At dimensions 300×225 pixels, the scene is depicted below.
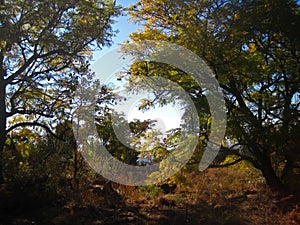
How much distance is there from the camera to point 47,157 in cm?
975

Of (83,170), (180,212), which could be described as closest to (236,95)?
(180,212)

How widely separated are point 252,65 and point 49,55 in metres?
6.25

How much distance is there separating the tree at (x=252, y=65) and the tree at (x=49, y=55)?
8.35 feet

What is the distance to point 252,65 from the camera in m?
7.39

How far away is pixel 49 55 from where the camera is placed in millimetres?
10258

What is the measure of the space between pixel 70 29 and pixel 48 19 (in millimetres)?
728

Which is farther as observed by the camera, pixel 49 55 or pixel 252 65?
pixel 49 55

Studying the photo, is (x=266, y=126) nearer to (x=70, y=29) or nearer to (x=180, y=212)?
(x=180, y=212)

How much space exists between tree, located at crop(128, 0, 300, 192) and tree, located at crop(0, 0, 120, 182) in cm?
255

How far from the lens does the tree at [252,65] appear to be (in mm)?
7051

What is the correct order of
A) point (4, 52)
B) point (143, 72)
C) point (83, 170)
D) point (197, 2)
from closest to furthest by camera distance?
point (197, 2) < point (143, 72) < point (4, 52) < point (83, 170)

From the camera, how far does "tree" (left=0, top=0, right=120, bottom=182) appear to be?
30.5 feet

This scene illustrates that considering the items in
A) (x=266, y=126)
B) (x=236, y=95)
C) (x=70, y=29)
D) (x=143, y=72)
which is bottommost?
(x=266, y=126)

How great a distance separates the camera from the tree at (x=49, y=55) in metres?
9.28
